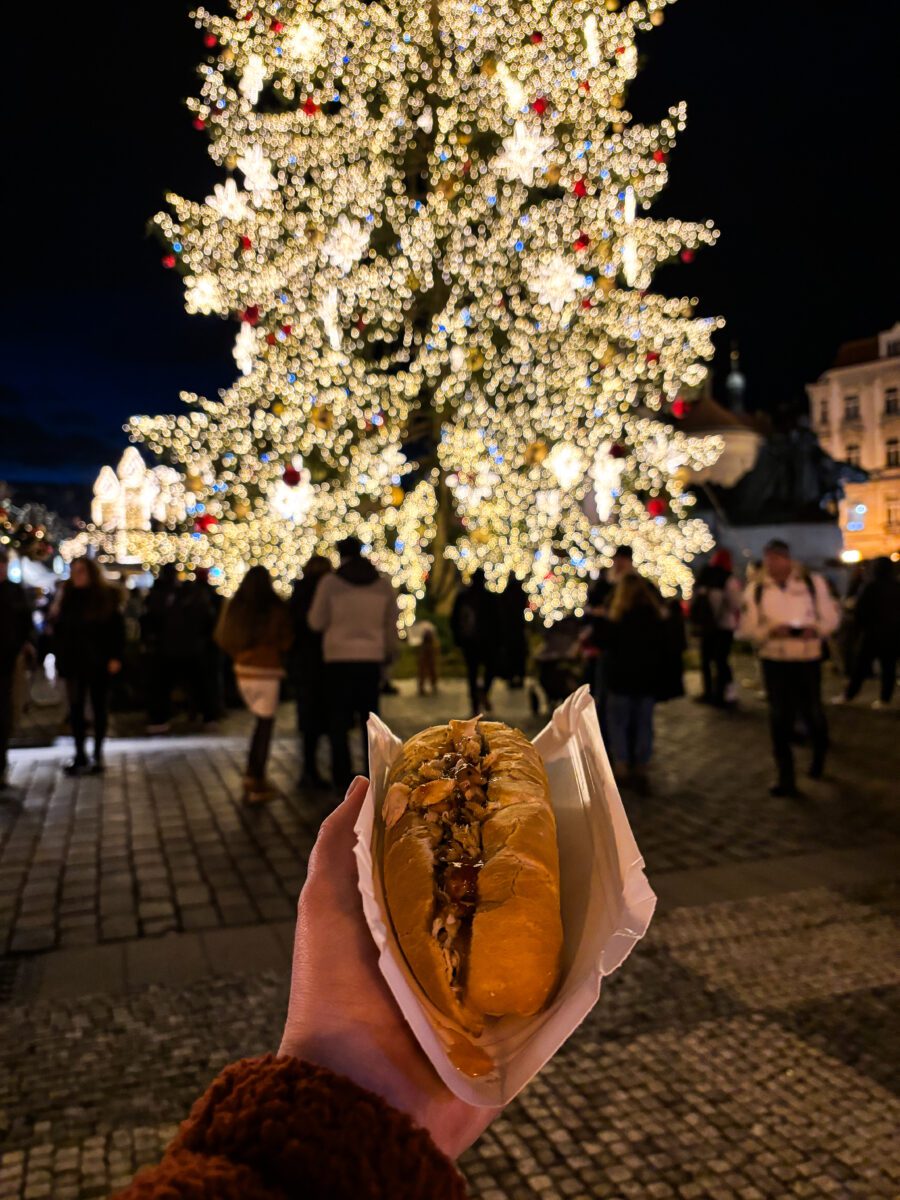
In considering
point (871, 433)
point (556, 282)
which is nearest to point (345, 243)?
point (556, 282)

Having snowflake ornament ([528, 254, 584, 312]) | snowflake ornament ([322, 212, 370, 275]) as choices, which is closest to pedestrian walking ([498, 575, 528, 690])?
snowflake ornament ([528, 254, 584, 312])

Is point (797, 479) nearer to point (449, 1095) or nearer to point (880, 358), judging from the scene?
point (449, 1095)

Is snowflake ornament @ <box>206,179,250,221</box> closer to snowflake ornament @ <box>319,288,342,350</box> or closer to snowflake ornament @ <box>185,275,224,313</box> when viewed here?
snowflake ornament @ <box>185,275,224,313</box>

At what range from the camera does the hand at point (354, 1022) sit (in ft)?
3.88

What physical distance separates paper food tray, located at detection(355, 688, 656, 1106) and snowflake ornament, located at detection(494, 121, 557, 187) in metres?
16.8

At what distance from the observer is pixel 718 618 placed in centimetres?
1258

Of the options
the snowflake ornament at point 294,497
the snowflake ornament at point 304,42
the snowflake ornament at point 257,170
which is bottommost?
the snowflake ornament at point 294,497

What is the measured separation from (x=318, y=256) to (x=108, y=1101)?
1593 cm

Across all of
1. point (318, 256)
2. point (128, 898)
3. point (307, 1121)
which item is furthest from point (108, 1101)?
point (318, 256)

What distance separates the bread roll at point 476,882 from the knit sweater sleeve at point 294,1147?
0.77 ft

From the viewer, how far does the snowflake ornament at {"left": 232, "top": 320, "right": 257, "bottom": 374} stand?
1733 cm

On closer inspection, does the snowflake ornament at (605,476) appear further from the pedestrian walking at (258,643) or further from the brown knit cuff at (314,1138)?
the brown knit cuff at (314,1138)

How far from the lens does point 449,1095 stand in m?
1.23

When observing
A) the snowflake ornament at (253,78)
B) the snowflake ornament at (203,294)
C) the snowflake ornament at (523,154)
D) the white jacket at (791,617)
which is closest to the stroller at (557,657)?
the white jacket at (791,617)
